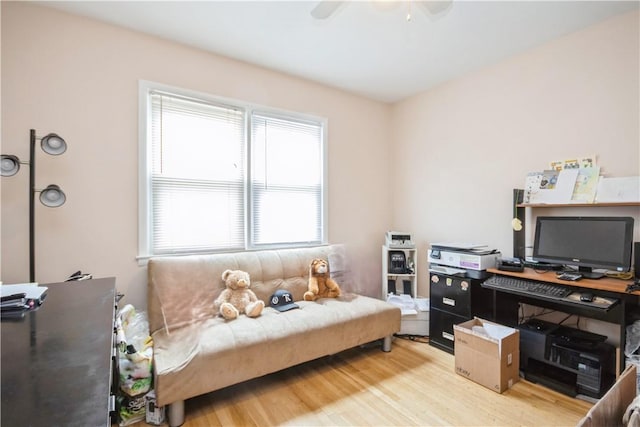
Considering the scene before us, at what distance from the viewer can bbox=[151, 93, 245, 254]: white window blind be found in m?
2.47

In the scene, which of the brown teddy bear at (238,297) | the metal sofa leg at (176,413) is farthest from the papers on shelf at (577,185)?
the metal sofa leg at (176,413)

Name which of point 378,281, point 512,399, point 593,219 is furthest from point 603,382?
point 378,281

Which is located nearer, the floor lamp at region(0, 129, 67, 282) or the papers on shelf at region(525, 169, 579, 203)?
the floor lamp at region(0, 129, 67, 282)

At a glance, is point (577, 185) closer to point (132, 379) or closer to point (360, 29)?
point (360, 29)

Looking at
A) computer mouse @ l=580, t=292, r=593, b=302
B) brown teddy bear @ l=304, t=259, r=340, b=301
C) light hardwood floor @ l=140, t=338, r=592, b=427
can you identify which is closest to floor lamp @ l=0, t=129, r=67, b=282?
light hardwood floor @ l=140, t=338, r=592, b=427

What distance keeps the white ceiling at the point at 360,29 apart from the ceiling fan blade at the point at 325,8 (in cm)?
6

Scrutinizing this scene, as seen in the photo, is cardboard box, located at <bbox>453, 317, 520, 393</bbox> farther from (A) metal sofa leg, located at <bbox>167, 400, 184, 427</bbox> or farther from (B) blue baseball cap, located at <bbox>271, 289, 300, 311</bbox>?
(A) metal sofa leg, located at <bbox>167, 400, 184, 427</bbox>

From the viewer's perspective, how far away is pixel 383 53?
105 inches

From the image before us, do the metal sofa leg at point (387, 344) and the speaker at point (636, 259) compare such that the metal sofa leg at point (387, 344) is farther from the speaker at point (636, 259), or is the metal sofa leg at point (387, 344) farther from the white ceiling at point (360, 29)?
the white ceiling at point (360, 29)

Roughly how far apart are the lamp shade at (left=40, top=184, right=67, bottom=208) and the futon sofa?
0.69 metres

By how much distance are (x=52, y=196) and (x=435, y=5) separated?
265 cm

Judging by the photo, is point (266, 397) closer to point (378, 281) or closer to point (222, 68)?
point (378, 281)

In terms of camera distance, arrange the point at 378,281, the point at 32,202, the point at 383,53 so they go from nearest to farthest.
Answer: the point at 32,202
the point at 383,53
the point at 378,281

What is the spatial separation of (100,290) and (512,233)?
3.16 meters
